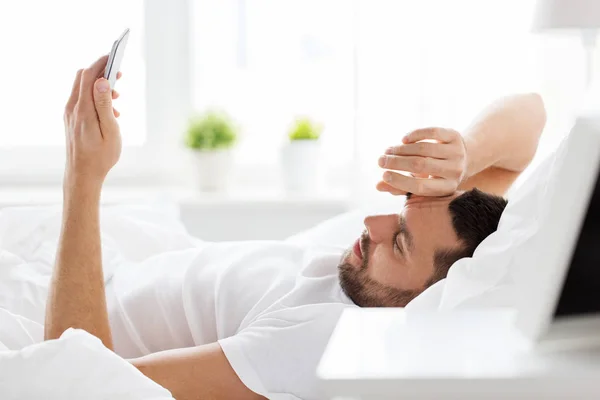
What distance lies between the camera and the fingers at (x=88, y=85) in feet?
5.54

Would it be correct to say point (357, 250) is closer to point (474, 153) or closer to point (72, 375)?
point (474, 153)

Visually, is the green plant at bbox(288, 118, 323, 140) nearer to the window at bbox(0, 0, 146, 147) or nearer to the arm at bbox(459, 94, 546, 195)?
the window at bbox(0, 0, 146, 147)

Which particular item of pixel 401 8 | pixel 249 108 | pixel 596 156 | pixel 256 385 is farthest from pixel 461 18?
pixel 596 156

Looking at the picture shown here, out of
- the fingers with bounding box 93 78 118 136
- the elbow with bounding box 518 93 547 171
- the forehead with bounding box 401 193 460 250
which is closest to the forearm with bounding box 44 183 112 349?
the fingers with bounding box 93 78 118 136

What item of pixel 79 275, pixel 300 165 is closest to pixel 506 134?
pixel 79 275

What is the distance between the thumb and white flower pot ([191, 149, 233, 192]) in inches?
61.0

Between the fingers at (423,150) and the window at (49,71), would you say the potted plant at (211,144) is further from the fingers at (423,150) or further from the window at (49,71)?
the fingers at (423,150)

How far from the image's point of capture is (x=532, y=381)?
0.68 m

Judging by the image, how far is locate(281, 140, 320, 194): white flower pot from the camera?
3.21 m

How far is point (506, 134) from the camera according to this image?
6.59 ft

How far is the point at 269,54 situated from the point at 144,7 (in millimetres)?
522

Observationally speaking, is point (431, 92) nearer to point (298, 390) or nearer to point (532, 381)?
point (298, 390)

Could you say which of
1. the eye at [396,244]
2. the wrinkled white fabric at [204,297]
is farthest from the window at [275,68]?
the eye at [396,244]

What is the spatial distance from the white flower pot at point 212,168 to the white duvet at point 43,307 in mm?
979
